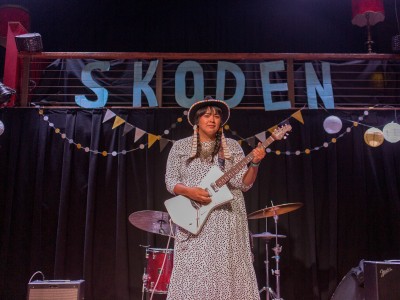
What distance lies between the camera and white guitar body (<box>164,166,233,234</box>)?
270 cm

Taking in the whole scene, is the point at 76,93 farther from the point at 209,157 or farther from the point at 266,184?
the point at 209,157

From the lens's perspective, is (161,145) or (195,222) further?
(161,145)

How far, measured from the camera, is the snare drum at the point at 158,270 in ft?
13.5

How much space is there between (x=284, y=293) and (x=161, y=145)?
2131 millimetres

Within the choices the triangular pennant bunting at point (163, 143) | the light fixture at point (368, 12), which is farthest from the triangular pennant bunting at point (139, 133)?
the light fixture at point (368, 12)

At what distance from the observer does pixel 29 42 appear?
5.21 meters

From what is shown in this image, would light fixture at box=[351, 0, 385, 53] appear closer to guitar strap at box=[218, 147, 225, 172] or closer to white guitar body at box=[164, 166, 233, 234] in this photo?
guitar strap at box=[218, 147, 225, 172]

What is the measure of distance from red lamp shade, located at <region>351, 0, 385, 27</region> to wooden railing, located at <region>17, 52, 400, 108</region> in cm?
66

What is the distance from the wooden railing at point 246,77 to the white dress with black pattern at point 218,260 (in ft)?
9.07

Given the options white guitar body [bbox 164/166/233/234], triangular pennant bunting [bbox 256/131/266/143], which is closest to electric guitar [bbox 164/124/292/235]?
white guitar body [bbox 164/166/233/234]

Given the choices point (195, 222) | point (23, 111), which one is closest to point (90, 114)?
point (23, 111)

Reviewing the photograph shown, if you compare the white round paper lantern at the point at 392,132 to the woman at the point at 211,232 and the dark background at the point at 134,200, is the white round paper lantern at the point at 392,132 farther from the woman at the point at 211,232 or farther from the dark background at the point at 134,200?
the woman at the point at 211,232

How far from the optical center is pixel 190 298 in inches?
102

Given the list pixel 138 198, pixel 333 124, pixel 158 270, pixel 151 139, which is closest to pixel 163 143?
pixel 151 139
